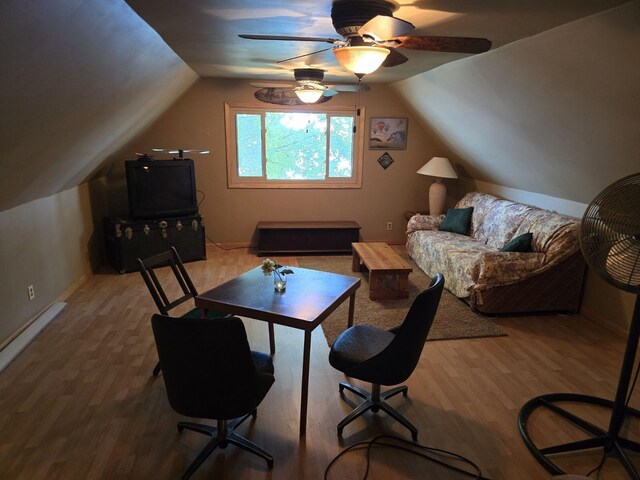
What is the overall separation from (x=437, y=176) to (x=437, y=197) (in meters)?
0.32

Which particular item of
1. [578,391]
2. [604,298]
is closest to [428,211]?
[604,298]

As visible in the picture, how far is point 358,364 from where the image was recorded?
214 centimetres

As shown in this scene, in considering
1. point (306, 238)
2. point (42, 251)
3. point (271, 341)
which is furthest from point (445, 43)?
point (306, 238)

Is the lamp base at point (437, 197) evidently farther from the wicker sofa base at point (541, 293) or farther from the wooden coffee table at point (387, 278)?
the wicker sofa base at point (541, 293)

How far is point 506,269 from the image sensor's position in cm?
367

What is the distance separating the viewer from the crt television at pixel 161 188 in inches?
190

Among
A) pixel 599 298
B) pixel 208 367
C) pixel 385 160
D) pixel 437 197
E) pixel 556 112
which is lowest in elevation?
pixel 599 298

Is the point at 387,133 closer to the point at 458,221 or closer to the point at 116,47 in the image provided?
the point at 458,221

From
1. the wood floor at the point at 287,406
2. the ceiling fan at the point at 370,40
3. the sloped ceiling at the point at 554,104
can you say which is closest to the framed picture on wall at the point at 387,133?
the sloped ceiling at the point at 554,104

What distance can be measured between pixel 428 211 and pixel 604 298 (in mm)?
2882

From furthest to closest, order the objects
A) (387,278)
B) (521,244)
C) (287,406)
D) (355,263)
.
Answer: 1. (355,263)
2. (387,278)
3. (521,244)
4. (287,406)

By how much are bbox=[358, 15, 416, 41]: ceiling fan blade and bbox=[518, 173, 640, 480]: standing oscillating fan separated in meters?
1.26

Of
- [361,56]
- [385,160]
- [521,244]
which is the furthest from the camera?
[385,160]

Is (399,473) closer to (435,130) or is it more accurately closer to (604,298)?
(604,298)
